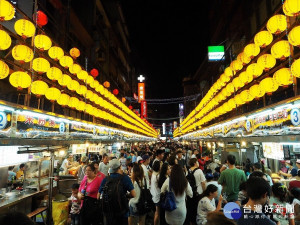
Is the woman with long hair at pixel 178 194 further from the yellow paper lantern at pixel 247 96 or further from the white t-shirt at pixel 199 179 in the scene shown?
the yellow paper lantern at pixel 247 96

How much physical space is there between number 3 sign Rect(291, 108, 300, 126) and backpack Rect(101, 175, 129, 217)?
4.91 m

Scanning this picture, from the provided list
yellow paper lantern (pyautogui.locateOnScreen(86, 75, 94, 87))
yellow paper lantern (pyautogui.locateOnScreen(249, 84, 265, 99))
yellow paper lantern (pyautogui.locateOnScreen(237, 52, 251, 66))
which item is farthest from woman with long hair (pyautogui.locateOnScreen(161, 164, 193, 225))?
yellow paper lantern (pyautogui.locateOnScreen(86, 75, 94, 87))

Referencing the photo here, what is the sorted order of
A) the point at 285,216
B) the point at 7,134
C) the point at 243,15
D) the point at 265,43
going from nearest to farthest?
1. the point at 285,216
2. the point at 7,134
3. the point at 265,43
4. the point at 243,15

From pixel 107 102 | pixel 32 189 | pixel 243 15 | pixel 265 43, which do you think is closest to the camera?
pixel 265 43

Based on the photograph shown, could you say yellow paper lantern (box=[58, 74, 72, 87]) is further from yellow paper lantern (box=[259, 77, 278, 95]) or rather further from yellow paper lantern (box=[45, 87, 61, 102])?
yellow paper lantern (box=[259, 77, 278, 95])

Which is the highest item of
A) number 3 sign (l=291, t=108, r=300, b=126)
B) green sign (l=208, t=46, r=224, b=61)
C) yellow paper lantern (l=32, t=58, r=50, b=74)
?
green sign (l=208, t=46, r=224, b=61)

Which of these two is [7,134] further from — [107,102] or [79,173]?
[107,102]

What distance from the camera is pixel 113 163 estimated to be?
4898 mm

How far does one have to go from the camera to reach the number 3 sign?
5.62 m

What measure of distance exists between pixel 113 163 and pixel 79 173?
16.3ft

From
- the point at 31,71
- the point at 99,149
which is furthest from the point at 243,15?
the point at 31,71

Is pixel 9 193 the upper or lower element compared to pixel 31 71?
lower

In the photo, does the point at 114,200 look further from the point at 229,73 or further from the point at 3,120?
the point at 229,73

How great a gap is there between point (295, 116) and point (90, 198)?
5.85 metres
